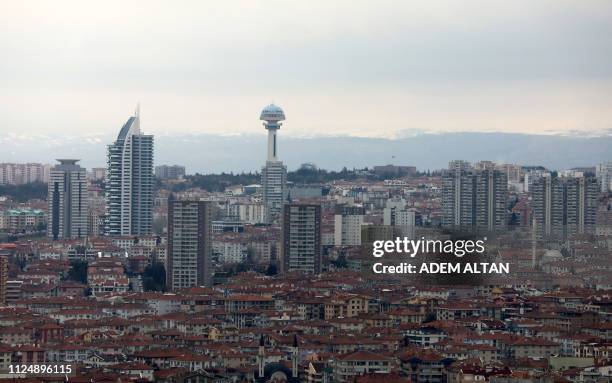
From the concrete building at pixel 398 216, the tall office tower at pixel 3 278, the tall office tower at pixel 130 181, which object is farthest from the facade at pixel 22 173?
the tall office tower at pixel 3 278

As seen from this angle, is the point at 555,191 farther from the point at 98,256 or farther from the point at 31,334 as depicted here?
the point at 31,334

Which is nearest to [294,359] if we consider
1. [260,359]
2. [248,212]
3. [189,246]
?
[260,359]

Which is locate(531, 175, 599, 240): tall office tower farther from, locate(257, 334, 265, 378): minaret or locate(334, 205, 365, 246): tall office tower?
locate(257, 334, 265, 378): minaret

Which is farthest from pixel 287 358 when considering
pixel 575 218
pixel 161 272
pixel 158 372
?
pixel 575 218

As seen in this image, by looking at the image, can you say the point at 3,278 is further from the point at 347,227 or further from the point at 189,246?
the point at 347,227

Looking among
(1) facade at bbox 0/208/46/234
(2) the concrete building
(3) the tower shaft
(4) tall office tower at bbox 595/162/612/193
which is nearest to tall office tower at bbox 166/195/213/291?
(2) the concrete building
